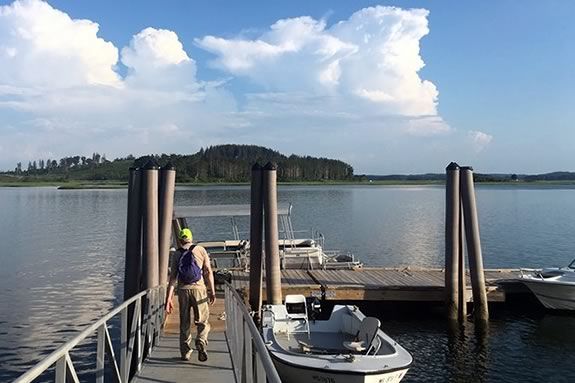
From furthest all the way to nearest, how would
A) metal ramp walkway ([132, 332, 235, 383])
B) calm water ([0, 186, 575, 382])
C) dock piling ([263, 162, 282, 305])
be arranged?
dock piling ([263, 162, 282, 305]) < calm water ([0, 186, 575, 382]) < metal ramp walkway ([132, 332, 235, 383])

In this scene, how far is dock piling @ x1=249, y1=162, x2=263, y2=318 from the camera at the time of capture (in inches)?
642

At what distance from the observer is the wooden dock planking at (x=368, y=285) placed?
18750mm

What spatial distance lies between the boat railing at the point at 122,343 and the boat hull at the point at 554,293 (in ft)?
45.9

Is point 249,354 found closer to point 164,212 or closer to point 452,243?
point 164,212

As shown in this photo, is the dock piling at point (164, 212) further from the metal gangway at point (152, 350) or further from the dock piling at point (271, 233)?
the dock piling at point (271, 233)

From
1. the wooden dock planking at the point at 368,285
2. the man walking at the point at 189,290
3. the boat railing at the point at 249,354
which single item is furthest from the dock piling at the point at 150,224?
the wooden dock planking at the point at 368,285

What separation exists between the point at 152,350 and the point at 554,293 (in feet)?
51.3

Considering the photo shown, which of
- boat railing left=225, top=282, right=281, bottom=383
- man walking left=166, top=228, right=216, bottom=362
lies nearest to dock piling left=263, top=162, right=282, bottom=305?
boat railing left=225, top=282, right=281, bottom=383

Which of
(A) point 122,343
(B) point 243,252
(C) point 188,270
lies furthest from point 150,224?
(B) point 243,252

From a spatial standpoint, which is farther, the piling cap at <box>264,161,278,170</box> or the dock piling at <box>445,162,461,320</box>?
Answer: the dock piling at <box>445,162,461,320</box>

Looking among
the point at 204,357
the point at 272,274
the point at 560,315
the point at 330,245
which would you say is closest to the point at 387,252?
the point at 330,245

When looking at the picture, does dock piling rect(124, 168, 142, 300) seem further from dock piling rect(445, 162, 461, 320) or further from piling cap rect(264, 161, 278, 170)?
dock piling rect(445, 162, 461, 320)

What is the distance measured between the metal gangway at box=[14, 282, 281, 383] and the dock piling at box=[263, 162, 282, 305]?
5073 millimetres

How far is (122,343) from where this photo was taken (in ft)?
26.0
